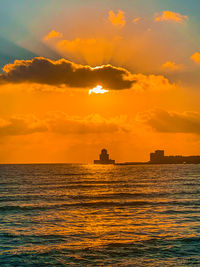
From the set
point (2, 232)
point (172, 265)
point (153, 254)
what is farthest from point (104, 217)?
point (172, 265)

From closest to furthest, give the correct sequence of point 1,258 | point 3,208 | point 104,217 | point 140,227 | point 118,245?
1. point 1,258
2. point 118,245
3. point 140,227
4. point 104,217
5. point 3,208

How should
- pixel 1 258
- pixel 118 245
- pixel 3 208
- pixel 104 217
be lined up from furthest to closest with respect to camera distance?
pixel 3 208 < pixel 104 217 < pixel 118 245 < pixel 1 258

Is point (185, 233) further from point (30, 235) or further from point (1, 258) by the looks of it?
point (1, 258)

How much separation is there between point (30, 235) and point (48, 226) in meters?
4.00

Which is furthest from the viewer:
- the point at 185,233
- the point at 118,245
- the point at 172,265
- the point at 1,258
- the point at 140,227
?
the point at 140,227

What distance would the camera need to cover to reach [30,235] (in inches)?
1141

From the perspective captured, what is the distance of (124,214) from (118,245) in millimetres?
15067

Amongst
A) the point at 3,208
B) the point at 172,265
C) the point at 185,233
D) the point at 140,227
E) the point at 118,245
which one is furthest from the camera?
the point at 3,208

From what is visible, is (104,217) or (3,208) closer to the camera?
(104,217)

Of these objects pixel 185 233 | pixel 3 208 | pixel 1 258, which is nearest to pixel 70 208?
pixel 3 208

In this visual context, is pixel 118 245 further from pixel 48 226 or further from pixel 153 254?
pixel 48 226

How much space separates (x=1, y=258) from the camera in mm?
22188

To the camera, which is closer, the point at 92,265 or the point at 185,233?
the point at 92,265

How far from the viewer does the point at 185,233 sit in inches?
1137
